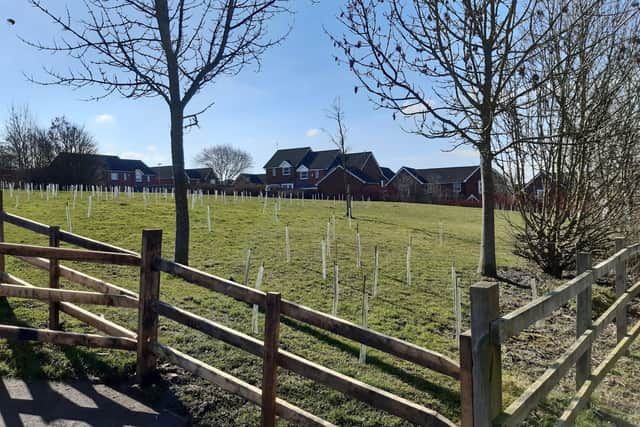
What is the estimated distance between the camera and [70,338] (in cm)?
402

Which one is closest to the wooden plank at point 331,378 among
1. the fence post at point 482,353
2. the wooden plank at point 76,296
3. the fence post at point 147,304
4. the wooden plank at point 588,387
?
the fence post at point 147,304

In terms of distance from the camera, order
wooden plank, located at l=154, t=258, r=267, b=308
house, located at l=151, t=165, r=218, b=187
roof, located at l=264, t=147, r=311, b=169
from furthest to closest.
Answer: house, located at l=151, t=165, r=218, b=187 → roof, located at l=264, t=147, r=311, b=169 → wooden plank, located at l=154, t=258, r=267, b=308

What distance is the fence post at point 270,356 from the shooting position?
2975 mm

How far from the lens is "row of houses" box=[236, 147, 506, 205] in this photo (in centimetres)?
5070

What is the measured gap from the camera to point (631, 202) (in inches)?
343

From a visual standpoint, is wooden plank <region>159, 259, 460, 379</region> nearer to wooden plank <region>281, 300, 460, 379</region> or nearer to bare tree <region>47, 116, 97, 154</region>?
wooden plank <region>281, 300, 460, 379</region>

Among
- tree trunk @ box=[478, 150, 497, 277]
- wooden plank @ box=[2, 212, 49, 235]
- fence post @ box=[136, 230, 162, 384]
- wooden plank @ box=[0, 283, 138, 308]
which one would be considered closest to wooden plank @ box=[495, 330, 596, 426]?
fence post @ box=[136, 230, 162, 384]

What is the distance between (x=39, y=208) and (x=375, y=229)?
13.6 metres

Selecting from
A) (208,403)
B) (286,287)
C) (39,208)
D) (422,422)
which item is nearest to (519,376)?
(422,422)

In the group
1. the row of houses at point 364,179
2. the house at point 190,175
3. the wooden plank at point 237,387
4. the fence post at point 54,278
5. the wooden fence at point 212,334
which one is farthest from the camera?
the house at point 190,175

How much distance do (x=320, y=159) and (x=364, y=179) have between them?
7534mm

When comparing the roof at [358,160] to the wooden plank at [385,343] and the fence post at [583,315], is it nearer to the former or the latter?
the fence post at [583,315]

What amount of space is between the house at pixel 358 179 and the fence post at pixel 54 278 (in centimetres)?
4226

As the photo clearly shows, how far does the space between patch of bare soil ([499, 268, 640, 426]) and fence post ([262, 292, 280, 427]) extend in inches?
92.5
